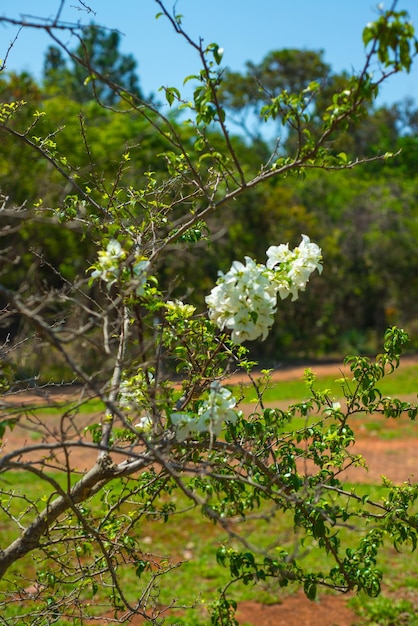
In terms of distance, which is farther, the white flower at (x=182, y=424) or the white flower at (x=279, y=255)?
the white flower at (x=279, y=255)

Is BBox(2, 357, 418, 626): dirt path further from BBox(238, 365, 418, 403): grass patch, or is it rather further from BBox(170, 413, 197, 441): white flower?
BBox(238, 365, 418, 403): grass patch

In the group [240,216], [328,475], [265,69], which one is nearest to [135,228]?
[328,475]

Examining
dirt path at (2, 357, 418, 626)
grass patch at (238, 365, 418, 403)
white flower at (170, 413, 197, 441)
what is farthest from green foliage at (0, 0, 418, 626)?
grass patch at (238, 365, 418, 403)

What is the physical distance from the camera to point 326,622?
4953 millimetres

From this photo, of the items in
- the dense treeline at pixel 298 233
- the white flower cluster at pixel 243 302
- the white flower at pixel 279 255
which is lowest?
the white flower cluster at pixel 243 302

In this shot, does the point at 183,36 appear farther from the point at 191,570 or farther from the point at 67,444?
the point at 191,570

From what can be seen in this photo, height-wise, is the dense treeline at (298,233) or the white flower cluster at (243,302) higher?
the dense treeline at (298,233)

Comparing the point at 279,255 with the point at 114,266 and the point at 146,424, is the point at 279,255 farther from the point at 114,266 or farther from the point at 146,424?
the point at 146,424

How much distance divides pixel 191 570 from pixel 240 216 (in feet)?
38.4

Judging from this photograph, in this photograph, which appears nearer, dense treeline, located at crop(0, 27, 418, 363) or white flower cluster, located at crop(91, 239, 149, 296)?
white flower cluster, located at crop(91, 239, 149, 296)

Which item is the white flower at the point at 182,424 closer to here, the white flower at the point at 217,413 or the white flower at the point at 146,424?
the white flower at the point at 217,413

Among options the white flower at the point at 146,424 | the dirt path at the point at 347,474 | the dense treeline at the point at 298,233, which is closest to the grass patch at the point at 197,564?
the dirt path at the point at 347,474

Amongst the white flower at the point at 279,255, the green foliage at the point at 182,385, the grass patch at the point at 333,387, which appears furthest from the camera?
the grass patch at the point at 333,387

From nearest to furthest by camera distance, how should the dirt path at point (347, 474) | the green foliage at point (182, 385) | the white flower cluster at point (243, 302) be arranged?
the green foliage at point (182, 385)
the white flower cluster at point (243, 302)
the dirt path at point (347, 474)
